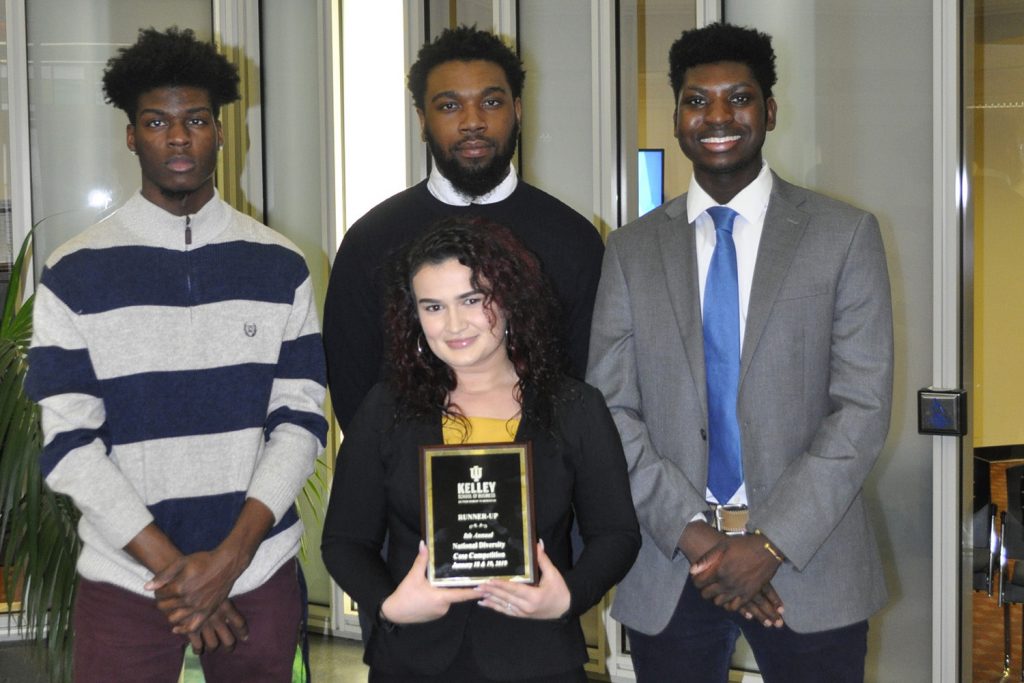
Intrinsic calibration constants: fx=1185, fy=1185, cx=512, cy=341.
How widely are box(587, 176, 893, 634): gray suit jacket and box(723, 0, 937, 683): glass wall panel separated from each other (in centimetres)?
181

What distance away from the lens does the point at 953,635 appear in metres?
4.02

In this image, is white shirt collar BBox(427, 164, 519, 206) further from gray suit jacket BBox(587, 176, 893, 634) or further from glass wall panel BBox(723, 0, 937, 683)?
glass wall panel BBox(723, 0, 937, 683)

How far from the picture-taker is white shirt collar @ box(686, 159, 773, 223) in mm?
2430

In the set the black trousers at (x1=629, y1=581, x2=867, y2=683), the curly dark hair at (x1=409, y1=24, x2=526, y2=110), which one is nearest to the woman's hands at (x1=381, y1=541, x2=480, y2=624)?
the black trousers at (x1=629, y1=581, x2=867, y2=683)

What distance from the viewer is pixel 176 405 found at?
7.61 ft

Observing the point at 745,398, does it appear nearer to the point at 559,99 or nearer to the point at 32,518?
the point at 32,518

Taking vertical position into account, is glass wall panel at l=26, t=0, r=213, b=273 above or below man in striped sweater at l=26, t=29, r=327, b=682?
above

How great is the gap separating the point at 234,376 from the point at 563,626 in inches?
32.5

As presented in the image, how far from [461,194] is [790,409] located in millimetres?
967

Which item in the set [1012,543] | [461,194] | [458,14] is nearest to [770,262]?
[461,194]

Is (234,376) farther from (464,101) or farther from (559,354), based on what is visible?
(464,101)

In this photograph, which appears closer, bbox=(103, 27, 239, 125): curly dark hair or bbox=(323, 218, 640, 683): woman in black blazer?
bbox=(323, 218, 640, 683): woman in black blazer

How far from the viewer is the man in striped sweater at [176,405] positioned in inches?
89.7

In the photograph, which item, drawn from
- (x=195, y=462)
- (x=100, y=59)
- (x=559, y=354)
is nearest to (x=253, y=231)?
(x=195, y=462)
